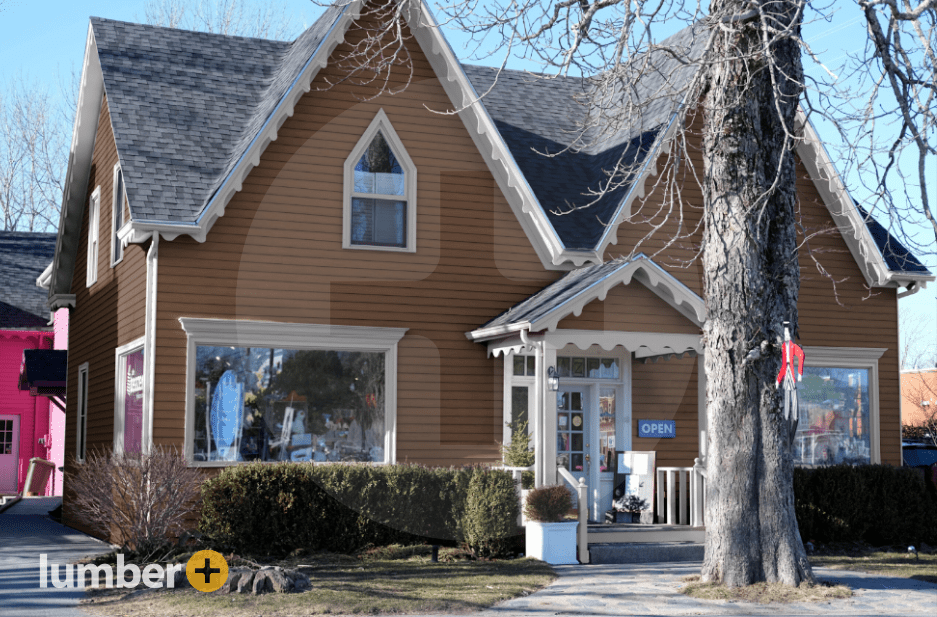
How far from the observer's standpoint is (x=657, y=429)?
1605 cm

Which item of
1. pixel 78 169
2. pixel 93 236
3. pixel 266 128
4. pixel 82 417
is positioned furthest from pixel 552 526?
pixel 78 169

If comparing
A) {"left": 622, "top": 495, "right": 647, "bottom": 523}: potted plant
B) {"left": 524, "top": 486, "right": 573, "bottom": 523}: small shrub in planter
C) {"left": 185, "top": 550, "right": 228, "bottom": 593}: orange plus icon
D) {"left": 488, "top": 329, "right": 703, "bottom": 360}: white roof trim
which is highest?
{"left": 488, "top": 329, "right": 703, "bottom": 360}: white roof trim

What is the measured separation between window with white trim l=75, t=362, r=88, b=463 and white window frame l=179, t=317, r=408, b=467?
18.8 ft

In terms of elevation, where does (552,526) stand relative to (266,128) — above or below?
below

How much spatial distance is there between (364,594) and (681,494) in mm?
6477

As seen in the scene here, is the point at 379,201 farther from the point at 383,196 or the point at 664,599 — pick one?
the point at 664,599

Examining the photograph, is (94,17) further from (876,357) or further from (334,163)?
(876,357)

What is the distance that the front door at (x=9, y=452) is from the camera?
95.2ft

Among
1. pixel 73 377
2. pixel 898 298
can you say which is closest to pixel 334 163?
pixel 73 377

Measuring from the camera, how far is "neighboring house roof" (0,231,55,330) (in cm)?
2978

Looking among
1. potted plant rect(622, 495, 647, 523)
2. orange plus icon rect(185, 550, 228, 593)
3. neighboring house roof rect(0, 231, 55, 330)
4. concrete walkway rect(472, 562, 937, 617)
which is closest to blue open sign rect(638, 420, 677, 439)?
potted plant rect(622, 495, 647, 523)

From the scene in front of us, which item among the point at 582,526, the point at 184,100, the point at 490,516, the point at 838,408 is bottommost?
the point at 582,526

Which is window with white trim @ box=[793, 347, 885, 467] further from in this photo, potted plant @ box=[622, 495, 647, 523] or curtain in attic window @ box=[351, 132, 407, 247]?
curtain in attic window @ box=[351, 132, 407, 247]

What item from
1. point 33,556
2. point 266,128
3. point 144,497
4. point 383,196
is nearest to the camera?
point 144,497
